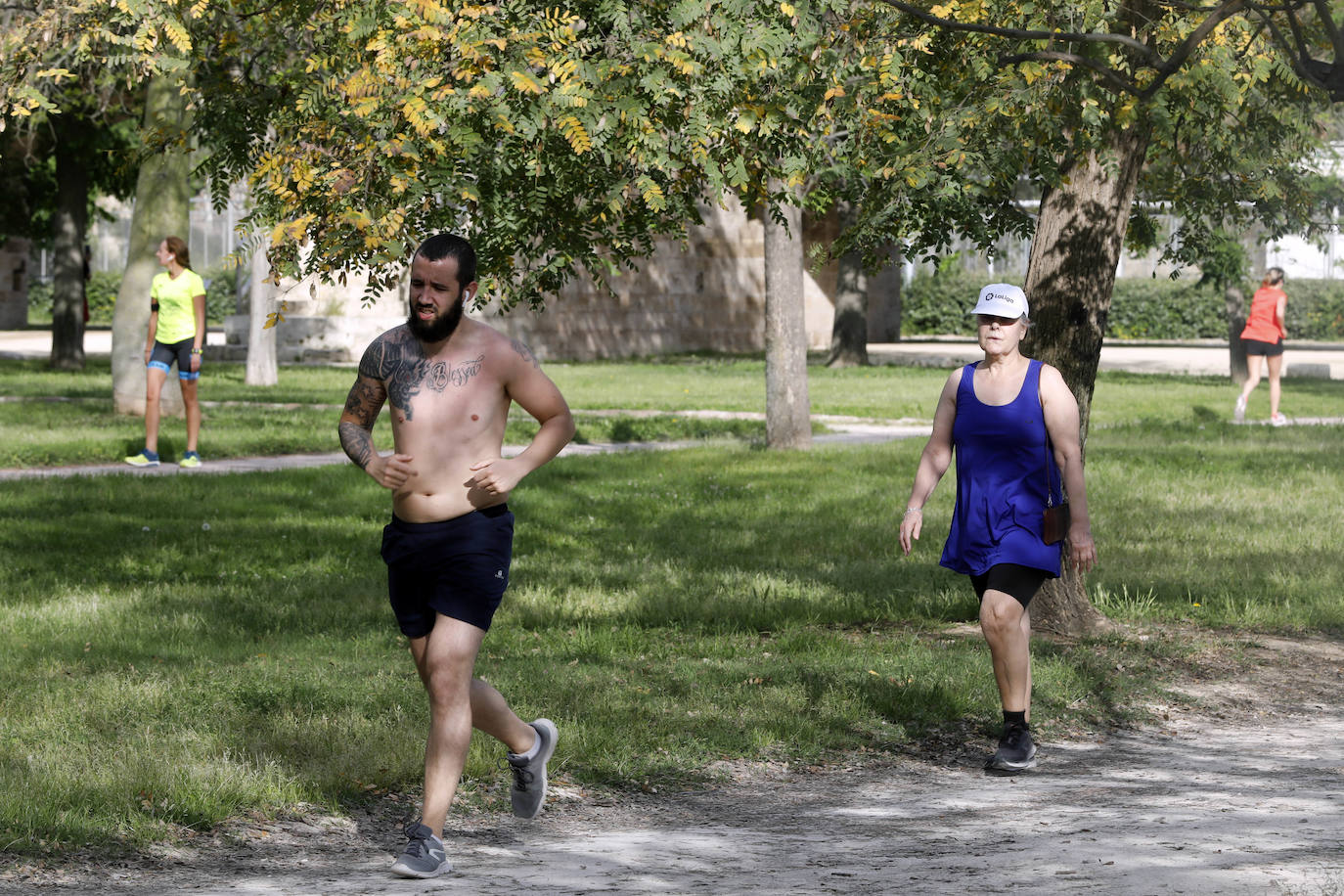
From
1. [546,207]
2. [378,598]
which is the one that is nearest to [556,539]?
[378,598]

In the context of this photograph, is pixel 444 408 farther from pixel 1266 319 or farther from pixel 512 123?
pixel 1266 319

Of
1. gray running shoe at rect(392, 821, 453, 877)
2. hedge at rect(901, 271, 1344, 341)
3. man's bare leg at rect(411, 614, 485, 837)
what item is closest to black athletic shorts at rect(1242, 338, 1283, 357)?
man's bare leg at rect(411, 614, 485, 837)

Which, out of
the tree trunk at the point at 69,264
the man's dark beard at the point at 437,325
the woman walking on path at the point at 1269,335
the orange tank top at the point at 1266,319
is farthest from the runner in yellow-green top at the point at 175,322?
the tree trunk at the point at 69,264

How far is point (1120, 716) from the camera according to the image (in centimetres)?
727

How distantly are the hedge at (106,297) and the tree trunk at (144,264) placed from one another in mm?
34834

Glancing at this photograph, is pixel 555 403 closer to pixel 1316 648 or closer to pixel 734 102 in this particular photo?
pixel 734 102

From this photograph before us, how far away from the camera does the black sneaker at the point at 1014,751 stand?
634cm

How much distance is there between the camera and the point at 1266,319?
20391 mm

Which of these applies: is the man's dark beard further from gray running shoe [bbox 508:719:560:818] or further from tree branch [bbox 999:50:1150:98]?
tree branch [bbox 999:50:1150:98]

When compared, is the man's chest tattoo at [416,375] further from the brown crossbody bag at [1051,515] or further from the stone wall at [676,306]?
the stone wall at [676,306]

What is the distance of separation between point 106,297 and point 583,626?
53.6 metres

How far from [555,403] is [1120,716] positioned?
3364mm

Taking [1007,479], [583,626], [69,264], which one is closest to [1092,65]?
[1007,479]

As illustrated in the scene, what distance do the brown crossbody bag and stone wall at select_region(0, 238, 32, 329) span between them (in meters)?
54.4
